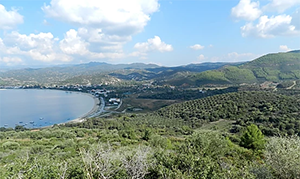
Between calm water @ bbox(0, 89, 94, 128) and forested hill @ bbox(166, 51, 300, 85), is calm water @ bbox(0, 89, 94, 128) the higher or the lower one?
the lower one

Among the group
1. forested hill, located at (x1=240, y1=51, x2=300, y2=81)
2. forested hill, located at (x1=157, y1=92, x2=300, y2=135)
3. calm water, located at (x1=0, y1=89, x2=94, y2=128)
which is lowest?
calm water, located at (x1=0, y1=89, x2=94, y2=128)

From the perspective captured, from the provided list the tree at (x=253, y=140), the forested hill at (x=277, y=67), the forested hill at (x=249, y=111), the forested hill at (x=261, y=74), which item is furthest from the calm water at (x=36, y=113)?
the forested hill at (x=277, y=67)

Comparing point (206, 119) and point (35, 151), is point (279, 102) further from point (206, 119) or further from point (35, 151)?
point (35, 151)

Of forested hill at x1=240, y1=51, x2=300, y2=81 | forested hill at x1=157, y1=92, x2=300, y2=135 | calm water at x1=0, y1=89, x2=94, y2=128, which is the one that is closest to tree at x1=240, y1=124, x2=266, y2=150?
forested hill at x1=157, y1=92, x2=300, y2=135

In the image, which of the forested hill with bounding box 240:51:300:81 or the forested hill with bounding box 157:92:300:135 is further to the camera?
the forested hill with bounding box 240:51:300:81

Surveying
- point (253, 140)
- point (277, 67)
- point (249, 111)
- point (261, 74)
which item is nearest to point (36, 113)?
point (249, 111)

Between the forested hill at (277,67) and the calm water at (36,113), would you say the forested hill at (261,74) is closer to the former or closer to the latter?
the forested hill at (277,67)

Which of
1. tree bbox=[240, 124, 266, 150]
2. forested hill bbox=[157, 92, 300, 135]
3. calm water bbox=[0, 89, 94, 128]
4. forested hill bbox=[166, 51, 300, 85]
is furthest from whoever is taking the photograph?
forested hill bbox=[166, 51, 300, 85]

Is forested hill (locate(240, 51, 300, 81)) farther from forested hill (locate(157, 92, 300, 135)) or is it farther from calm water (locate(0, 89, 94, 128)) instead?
calm water (locate(0, 89, 94, 128))

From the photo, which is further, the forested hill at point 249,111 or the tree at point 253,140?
the forested hill at point 249,111
